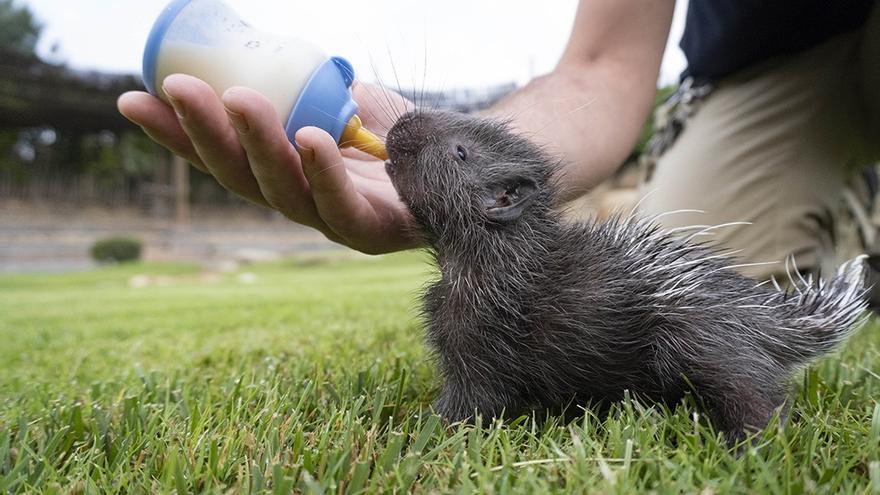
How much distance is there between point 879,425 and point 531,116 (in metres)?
1.70

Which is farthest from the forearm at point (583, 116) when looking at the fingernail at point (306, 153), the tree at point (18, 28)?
the tree at point (18, 28)

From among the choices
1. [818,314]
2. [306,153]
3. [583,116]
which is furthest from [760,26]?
[306,153]

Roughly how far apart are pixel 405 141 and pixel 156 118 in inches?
Answer: 30.5

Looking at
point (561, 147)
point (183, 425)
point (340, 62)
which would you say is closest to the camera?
point (183, 425)

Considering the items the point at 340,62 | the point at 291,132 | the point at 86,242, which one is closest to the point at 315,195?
the point at 291,132

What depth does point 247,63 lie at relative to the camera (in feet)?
6.40

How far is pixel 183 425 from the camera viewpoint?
5.73 feet

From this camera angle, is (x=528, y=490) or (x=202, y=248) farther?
(x=202, y=248)

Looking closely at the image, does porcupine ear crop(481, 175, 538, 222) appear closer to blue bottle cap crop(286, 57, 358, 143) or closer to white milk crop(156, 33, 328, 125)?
blue bottle cap crop(286, 57, 358, 143)

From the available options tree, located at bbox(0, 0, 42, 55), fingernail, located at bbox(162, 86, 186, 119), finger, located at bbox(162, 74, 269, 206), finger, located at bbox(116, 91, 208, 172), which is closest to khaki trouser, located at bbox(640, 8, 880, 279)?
finger, located at bbox(162, 74, 269, 206)

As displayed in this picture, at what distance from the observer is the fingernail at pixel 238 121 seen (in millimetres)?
1762

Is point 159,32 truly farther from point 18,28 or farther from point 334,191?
point 18,28

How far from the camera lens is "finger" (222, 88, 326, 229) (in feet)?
5.76

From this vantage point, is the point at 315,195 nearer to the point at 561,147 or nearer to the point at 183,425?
the point at 183,425
